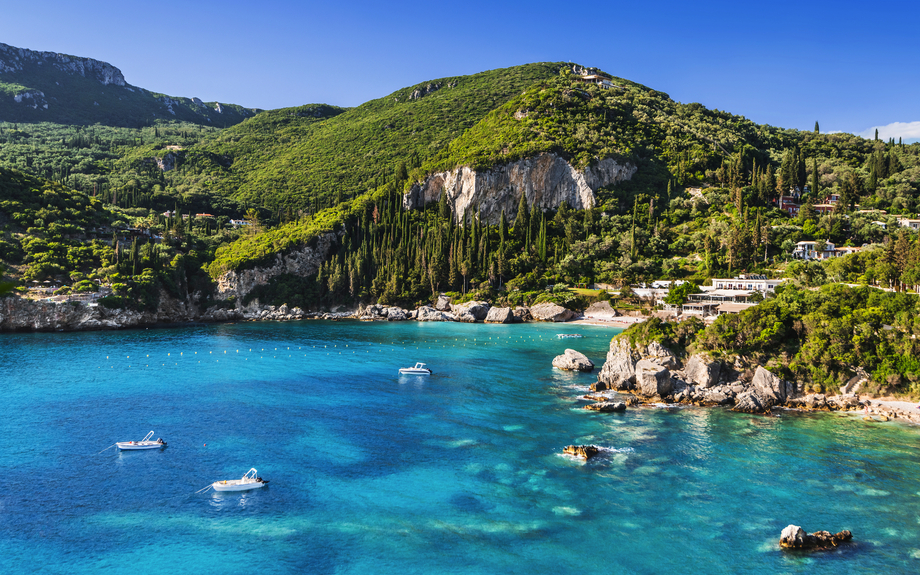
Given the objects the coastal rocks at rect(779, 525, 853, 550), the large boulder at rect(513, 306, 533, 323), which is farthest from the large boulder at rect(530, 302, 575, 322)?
the coastal rocks at rect(779, 525, 853, 550)

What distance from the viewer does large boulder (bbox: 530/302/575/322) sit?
95.0m

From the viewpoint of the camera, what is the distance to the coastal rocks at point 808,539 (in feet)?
77.8

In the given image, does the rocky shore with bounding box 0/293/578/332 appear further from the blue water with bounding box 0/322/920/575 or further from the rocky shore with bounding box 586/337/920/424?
the rocky shore with bounding box 586/337/920/424

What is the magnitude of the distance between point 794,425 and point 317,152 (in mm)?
A: 169693

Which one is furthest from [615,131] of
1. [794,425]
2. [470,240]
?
[794,425]

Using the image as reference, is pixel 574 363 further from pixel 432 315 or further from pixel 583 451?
pixel 432 315

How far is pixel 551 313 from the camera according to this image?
95.4 m

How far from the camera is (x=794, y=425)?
38469 mm

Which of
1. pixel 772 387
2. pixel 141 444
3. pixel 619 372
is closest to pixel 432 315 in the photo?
pixel 619 372

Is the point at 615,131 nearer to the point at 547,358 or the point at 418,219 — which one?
the point at 418,219

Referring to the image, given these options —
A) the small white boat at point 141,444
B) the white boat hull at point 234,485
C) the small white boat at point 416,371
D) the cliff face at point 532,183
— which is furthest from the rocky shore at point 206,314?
the white boat hull at point 234,485

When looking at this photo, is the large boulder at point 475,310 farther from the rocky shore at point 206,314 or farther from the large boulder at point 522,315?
the large boulder at point 522,315

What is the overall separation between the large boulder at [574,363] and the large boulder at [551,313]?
3612 cm

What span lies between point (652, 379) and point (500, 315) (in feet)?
170
